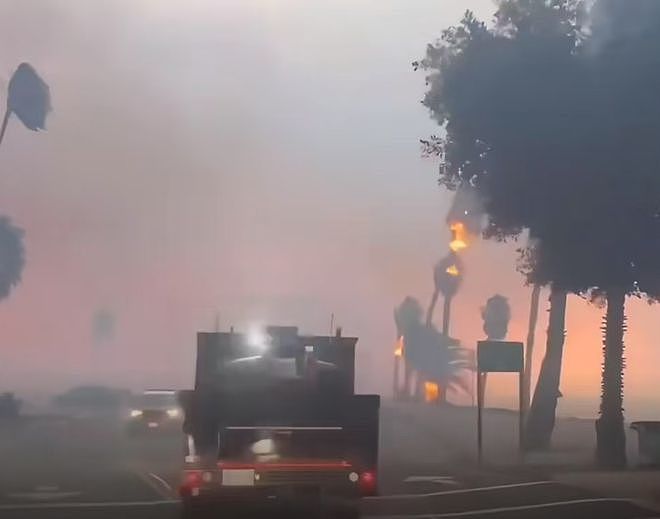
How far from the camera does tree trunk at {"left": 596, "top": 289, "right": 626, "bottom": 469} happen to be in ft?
34.5

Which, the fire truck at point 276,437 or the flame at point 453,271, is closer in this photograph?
the fire truck at point 276,437

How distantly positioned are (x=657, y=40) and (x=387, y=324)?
4.44 m

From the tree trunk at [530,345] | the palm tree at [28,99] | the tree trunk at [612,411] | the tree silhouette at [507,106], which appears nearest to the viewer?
the palm tree at [28,99]

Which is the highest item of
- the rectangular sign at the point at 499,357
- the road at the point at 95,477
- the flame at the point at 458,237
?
the flame at the point at 458,237

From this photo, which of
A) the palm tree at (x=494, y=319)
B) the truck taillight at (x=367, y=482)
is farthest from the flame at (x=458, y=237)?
the truck taillight at (x=367, y=482)

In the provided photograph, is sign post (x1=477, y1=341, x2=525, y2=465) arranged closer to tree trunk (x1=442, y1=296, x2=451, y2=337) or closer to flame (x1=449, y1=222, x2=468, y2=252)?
tree trunk (x1=442, y1=296, x2=451, y2=337)

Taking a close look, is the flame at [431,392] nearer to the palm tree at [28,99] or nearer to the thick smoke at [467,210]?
the thick smoke at [467,210]

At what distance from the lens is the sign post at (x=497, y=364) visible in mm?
9938

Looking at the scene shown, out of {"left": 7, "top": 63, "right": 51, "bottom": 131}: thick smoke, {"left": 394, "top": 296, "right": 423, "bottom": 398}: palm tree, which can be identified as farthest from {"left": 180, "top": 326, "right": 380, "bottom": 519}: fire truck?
{"left": 7, "top": 63, "right": 51, "bottom": 131}: thick smoke

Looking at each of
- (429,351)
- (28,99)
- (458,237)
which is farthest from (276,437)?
(28,99)

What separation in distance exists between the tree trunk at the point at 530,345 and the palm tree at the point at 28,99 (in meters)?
4.91

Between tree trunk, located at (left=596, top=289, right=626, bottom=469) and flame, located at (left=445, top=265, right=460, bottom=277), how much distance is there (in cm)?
Result: 190

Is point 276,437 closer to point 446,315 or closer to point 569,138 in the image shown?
point 446,315

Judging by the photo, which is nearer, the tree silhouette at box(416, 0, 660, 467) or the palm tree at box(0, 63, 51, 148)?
the palm tree at box(0, 63, 51, 148)
